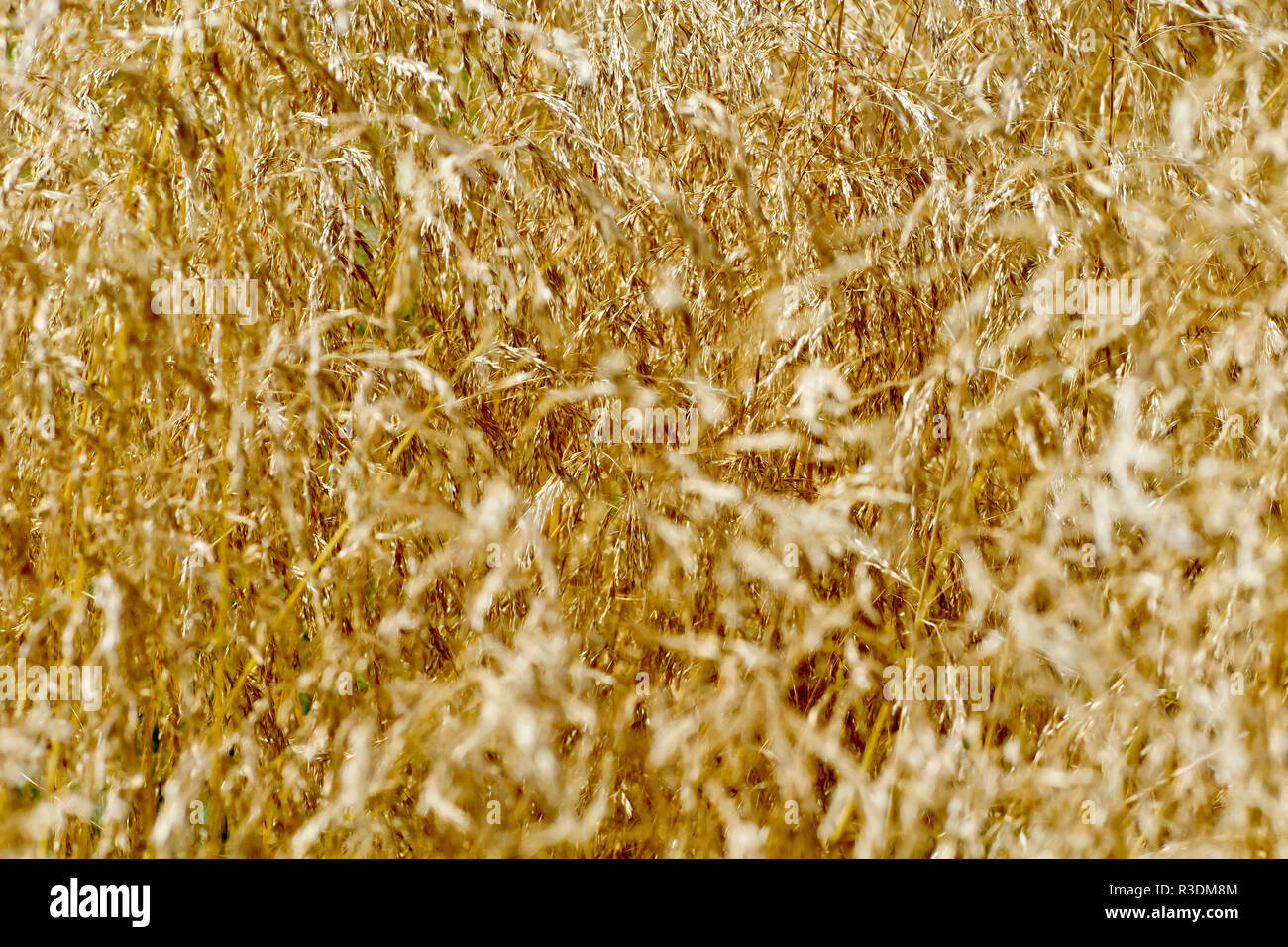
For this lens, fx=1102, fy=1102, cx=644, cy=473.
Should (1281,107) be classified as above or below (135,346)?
above

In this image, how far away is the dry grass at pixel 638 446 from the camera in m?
1.03

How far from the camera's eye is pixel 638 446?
Answer: 1.38 meters

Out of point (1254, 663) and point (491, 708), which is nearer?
point (491, 708)

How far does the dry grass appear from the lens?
103 cm

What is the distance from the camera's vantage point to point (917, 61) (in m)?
1.99

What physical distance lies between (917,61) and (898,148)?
46cm

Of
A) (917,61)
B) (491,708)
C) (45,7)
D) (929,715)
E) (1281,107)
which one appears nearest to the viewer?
(491,708)

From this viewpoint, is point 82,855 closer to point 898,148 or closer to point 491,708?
point 491,708

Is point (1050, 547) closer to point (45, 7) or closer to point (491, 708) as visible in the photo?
point (491, 708)

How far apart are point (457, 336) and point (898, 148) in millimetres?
707

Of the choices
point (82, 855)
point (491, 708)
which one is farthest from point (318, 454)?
point (491, 708)
